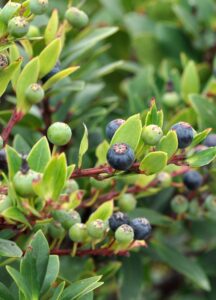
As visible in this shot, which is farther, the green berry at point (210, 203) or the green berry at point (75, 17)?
the green berry at point (210, 203)

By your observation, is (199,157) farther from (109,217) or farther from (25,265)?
(25,265)

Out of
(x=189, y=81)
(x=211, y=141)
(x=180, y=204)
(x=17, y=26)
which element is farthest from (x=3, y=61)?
(x=189, y=81)

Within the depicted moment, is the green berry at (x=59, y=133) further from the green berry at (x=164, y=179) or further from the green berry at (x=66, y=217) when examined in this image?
the green berry at (x=164, y=179)

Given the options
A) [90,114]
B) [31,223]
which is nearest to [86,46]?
[90,114]

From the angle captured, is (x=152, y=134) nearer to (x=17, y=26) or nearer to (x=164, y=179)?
(x=17, y=26)

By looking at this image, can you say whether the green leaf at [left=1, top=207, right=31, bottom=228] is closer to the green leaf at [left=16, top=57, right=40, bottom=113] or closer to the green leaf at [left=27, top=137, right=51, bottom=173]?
the green leaf at [left=27, top=137, right=51, bottom=173]

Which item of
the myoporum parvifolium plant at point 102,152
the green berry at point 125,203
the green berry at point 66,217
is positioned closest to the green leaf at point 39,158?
the myoporum parvifolium plant at point 102,152
